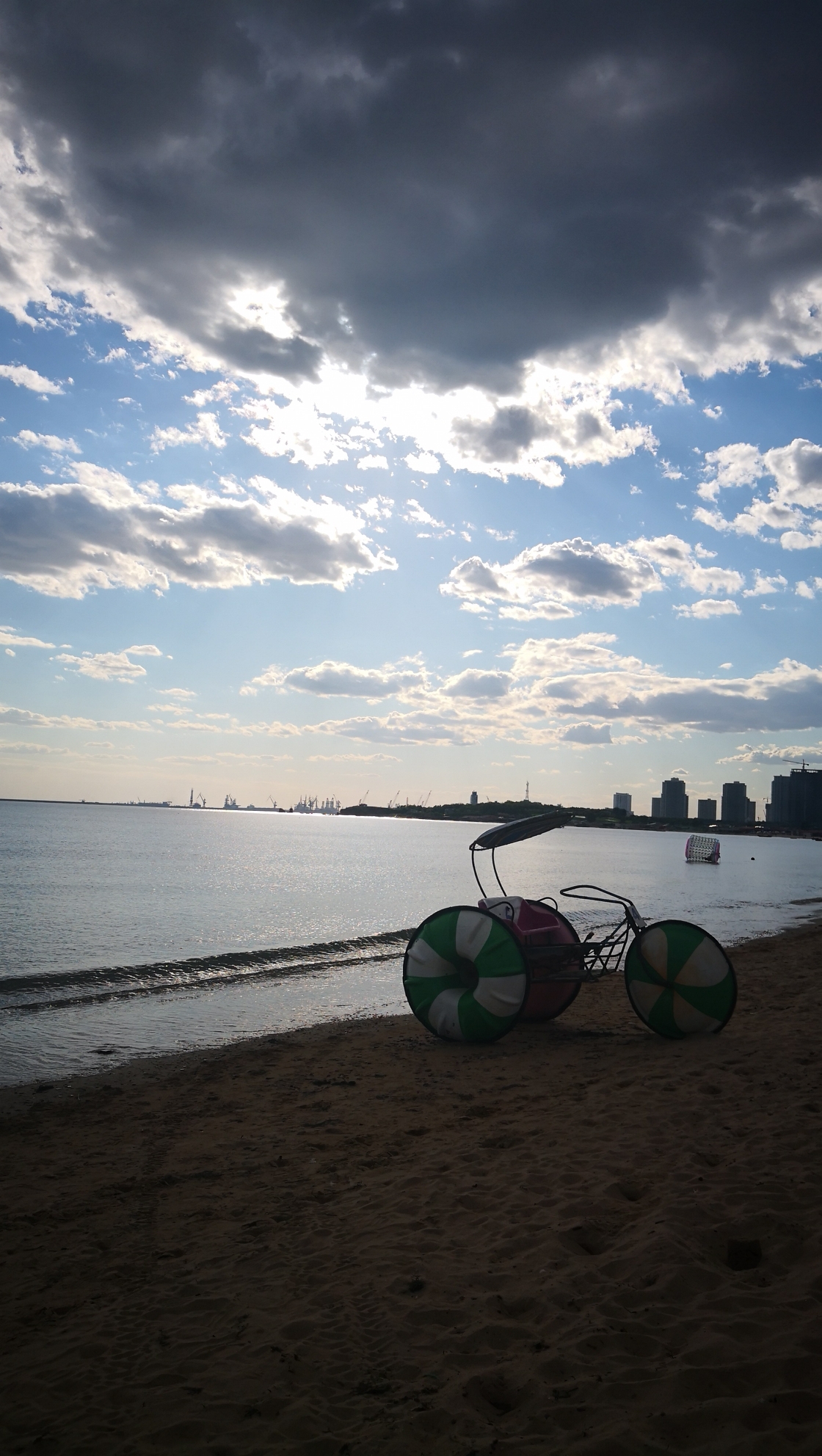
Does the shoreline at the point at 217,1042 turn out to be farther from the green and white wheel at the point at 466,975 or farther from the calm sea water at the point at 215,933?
the green and white wheel at the point at 466,975

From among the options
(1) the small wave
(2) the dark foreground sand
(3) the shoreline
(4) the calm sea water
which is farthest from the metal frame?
(1) the small wave

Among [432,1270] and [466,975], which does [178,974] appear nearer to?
[466,975]

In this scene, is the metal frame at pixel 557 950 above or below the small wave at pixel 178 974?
above

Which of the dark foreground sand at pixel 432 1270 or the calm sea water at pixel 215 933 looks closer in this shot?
the dark foreground sand at pixel 432 1270

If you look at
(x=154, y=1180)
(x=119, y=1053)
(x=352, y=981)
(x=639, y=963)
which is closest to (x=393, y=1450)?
(x=154, y=1180)

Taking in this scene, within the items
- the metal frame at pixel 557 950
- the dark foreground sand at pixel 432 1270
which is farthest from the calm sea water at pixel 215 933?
the metal frame at pixel 557 950

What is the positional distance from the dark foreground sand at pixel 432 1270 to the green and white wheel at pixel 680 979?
0.70 metres

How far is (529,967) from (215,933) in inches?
623

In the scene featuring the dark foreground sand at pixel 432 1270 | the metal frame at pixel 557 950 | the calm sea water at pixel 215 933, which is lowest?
the calm sea water at pixel 215 933

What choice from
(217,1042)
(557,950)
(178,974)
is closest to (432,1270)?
(557,950)

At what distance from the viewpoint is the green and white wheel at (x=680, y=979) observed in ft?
29.1

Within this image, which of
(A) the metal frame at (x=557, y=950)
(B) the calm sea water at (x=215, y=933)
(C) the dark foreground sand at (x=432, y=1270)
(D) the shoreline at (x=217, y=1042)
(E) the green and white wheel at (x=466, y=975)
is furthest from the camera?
(B) the calm sea water at (x=215, y=933)

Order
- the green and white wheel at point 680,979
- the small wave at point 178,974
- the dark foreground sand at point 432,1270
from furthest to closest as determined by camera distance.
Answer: the small wave at point 178,974, the green and white wheel at point 680,979, the dark foreground sand at point 432,1270

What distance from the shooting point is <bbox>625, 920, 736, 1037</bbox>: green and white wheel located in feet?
29.1
